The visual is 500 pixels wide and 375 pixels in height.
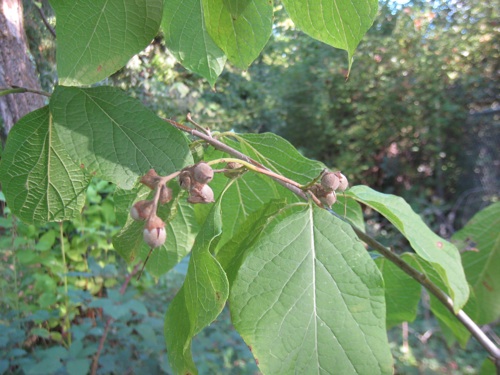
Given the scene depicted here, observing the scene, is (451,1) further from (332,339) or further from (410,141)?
(332,339)

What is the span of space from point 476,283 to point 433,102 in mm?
5751

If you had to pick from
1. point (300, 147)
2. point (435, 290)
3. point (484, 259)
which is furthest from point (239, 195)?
point (300, 147)

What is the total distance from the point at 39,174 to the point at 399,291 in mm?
649

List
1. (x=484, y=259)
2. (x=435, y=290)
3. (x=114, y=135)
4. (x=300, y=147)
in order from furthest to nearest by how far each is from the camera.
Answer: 1. (x=300, y=147)
2. (x=484, y=259)
3. (x=435, y=290)
4. (x=114, y=135)

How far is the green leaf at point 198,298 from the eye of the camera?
433mm

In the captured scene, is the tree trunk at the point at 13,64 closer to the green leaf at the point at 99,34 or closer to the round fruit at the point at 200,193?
the green leaf at the point at 99,34

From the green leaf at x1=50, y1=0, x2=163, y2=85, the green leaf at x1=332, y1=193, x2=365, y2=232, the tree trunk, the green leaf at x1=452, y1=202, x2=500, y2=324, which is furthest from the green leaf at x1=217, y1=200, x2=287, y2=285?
the tree trunk

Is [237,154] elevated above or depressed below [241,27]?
below

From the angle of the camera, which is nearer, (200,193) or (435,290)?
(200,193)

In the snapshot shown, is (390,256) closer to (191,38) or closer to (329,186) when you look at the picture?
(329,186)

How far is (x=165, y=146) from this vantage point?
51cm

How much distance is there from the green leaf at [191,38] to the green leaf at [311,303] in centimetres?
31

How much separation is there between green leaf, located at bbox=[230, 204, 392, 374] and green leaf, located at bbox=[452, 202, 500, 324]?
498 millimetres

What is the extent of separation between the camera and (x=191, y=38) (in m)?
0.66
